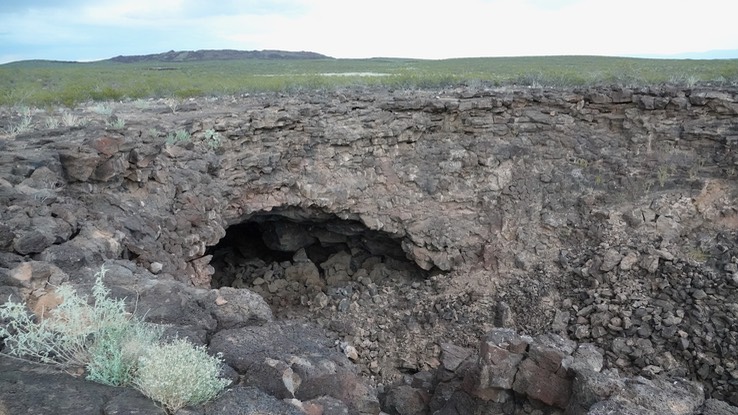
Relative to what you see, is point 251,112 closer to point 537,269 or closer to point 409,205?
point 409,205

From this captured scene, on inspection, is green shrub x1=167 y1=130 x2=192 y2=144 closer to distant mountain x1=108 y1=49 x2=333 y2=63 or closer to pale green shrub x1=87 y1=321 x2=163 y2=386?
pale green shrub x1=87 y1=321 x2=163 y2=386

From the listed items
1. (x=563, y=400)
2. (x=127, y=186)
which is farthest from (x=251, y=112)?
(x=563, y=400)

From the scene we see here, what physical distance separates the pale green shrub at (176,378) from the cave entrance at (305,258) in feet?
24.7

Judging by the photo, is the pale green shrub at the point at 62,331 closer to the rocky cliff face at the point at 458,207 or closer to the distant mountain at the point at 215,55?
the rocky cliff face at the point at 458,207

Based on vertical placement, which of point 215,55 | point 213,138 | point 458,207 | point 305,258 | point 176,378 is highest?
point 215,55

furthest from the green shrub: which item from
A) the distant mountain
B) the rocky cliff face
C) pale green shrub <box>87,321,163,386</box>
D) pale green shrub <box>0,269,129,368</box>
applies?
the distant mountain

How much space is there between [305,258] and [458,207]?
12.3 feet

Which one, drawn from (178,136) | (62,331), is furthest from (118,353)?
(178,136)

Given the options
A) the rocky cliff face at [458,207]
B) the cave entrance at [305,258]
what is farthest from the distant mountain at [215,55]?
the rocky cliff face at [458,207]

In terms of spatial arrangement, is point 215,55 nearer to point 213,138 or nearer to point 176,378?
point 213,138

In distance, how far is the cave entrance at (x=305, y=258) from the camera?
36.8ft

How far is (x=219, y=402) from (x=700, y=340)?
7355mm

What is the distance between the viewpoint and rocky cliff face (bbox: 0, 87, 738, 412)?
780cm

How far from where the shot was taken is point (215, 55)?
64.0 meters
